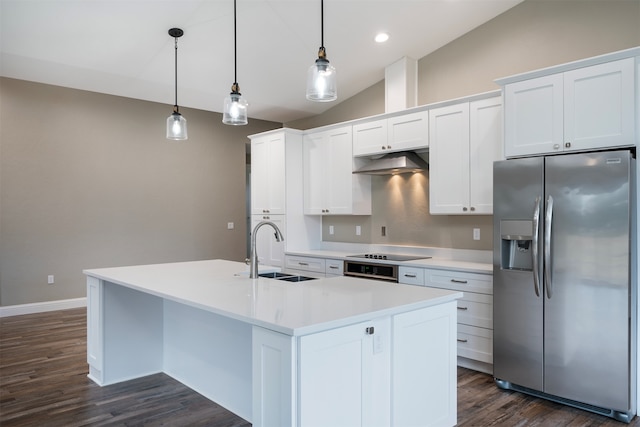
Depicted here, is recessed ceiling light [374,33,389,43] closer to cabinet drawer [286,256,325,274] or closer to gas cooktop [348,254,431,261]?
gas cooktop [348,254,431,261]

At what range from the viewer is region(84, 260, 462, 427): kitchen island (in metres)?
1.77

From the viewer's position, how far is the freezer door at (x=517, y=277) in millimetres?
3100

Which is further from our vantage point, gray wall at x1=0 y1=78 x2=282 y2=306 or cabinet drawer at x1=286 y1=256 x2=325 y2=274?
gray wall at x1=0 y1=78 x2=282 y2=306

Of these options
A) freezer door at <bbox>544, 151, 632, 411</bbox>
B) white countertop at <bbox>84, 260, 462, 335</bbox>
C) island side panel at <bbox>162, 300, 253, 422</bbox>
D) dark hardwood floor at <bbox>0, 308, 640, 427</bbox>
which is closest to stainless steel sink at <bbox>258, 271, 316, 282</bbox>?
white countertop at <bbox>84, 260, 462, 335</bbox>

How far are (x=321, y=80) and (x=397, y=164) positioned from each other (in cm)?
221

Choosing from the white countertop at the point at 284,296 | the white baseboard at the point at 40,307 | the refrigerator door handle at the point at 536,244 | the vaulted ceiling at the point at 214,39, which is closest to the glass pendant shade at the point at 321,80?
the white countertop at the point at 284,296

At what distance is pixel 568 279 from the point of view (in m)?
2.96

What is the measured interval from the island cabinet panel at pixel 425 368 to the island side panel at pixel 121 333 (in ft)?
7.30

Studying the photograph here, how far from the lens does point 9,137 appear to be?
5.22 metres

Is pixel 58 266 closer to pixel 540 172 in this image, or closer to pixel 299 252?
pixel 299 252

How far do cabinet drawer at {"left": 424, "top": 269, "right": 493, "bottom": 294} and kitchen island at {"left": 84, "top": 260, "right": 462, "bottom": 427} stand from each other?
4.10 ft

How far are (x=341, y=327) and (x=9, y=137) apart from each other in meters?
5.24

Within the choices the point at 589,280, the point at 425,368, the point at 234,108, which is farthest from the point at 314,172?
the point at 425,368

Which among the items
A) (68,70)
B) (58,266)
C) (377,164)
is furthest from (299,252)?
(68,70)
